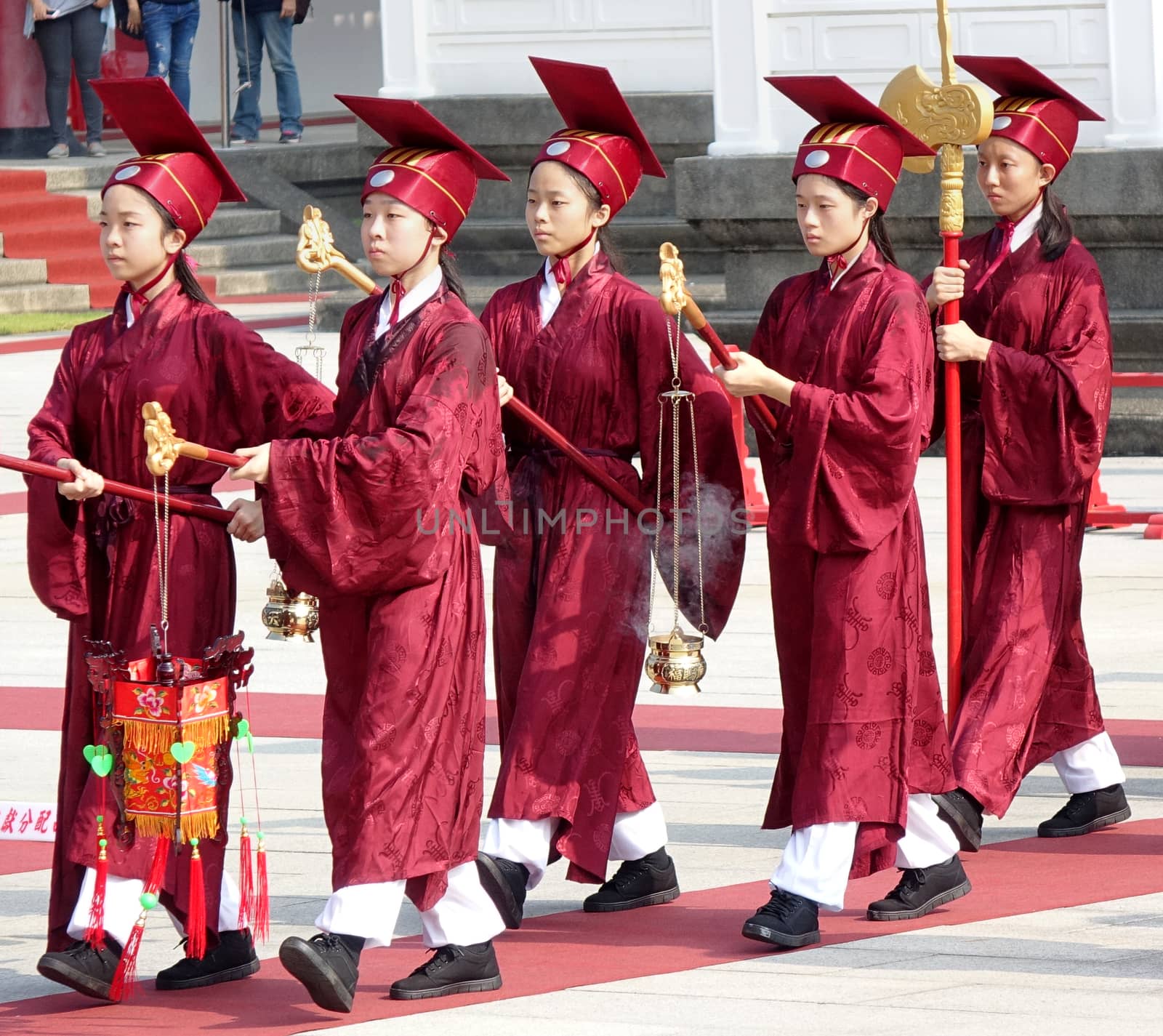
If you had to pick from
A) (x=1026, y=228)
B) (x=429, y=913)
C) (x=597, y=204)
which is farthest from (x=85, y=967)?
(x=1026, y=228)

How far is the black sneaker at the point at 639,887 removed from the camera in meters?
5.54

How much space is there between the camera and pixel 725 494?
5605mm

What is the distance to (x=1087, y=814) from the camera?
6.04 meters

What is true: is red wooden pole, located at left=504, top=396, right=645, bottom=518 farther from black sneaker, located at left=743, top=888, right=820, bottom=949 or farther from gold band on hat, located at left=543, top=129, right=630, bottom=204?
Result: black sneaker, located at left=743, top=888, right=820, bottom=949

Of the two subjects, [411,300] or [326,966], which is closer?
[326,966]

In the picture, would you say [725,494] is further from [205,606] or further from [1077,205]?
[1077,205]

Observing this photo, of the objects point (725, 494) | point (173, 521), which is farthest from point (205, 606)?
point (725, 494)

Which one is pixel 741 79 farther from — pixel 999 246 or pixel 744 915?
pixel 744 915

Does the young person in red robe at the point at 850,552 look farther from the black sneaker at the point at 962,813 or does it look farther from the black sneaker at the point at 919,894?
the black sneaker at the point at 962,813

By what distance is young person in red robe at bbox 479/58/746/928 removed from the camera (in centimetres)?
538

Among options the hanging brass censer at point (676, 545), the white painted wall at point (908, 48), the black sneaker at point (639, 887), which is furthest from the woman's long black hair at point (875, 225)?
the white painted wall at point (908, 48)

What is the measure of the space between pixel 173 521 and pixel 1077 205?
785cm

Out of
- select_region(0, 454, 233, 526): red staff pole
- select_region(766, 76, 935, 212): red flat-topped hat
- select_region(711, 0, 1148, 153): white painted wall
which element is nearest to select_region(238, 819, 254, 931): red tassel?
select_region(0, 454, 233, 526): red staff pole

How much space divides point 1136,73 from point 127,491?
27.3ft
